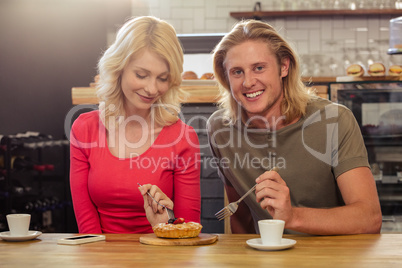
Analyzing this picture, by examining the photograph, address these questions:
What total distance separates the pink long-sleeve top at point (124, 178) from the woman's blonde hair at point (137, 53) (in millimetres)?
100

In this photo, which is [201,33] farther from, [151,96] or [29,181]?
[151,96]

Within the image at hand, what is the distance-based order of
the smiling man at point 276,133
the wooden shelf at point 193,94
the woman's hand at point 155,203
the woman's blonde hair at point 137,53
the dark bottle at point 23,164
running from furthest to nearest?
the dark bottle at point 23,164
the wooden shelf at point 193,94
the woman's blonde hair at point 137,53
the smiling man at point 276,133
the woman's hand at point 155,203

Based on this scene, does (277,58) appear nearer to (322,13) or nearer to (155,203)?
(155,203)

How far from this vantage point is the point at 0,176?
377 centimetres

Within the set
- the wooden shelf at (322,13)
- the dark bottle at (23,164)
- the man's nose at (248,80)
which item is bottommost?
the dark bottle at (23,164)

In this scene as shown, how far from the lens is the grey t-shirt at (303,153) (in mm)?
1896

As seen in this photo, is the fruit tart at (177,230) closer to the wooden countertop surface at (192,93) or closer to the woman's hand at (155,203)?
the woman's hand at (155,203)

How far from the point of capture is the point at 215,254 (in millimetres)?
1263

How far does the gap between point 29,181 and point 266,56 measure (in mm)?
3282

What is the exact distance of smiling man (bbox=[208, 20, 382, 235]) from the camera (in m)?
1.88

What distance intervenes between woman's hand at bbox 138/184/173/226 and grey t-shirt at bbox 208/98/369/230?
16.1 inches

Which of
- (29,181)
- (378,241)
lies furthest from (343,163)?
(29,181)

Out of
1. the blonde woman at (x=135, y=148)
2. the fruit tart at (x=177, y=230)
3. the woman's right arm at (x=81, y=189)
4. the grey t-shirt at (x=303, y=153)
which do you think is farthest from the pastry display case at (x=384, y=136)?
the fruit tart at (x=177, y=230)

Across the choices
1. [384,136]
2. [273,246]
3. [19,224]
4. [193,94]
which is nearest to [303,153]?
[273,246]
